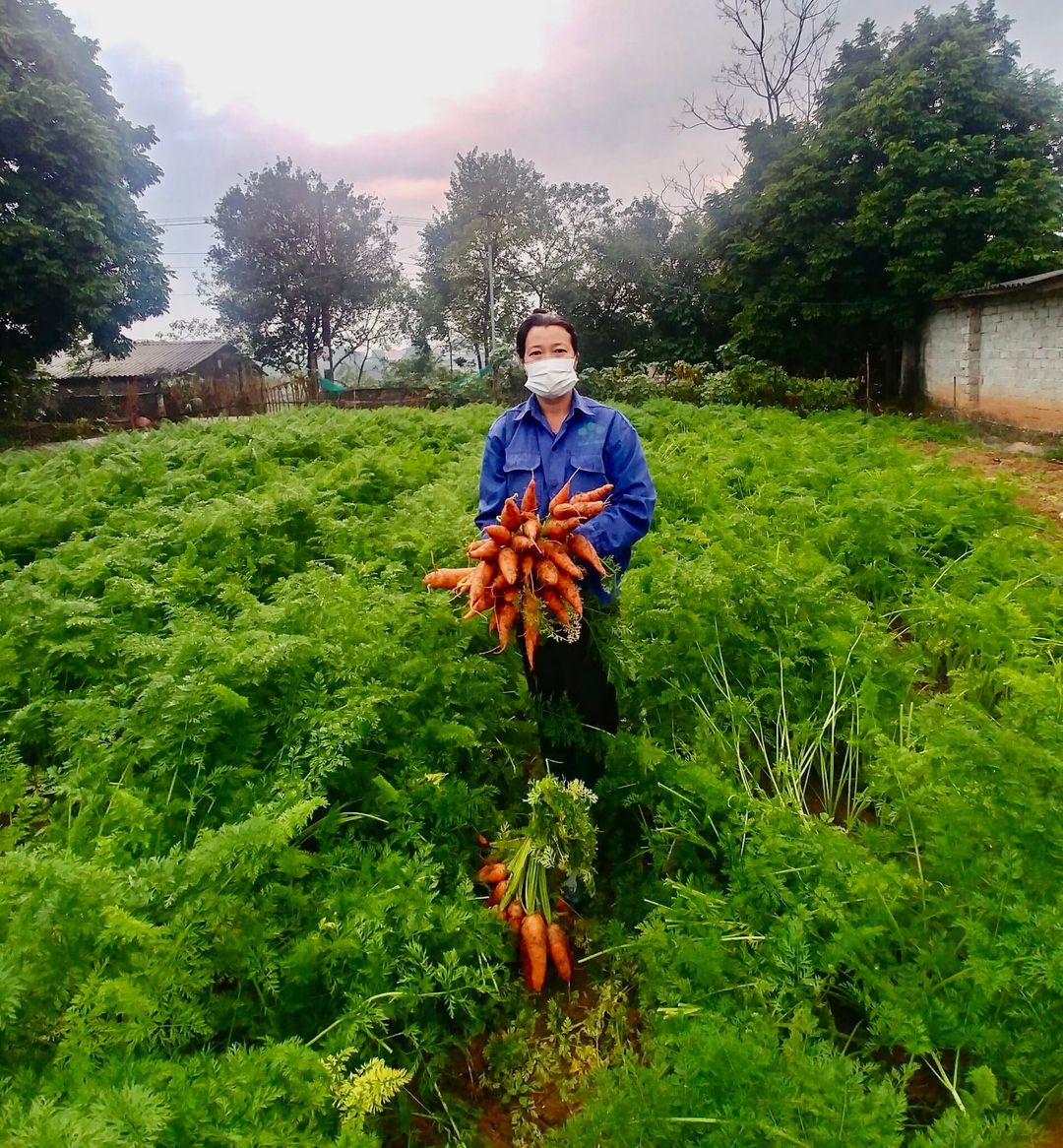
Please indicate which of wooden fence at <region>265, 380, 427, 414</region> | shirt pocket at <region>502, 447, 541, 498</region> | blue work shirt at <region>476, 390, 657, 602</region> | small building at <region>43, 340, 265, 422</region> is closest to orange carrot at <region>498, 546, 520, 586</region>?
blue work shirt at <region>476, 390, 657, 602</region>

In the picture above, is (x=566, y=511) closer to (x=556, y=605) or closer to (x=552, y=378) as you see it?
(x=556, y=605)

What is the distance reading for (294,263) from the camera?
46.0 metres

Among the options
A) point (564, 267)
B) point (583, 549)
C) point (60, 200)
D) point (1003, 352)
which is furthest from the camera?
point (564, 267)

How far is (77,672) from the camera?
4082mm

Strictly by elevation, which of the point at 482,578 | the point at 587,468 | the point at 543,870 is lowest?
the point at 543,870

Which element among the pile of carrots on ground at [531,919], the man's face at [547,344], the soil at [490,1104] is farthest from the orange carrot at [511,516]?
the soil at [490,1104]

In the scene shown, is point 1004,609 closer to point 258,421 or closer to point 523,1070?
point 523,1070

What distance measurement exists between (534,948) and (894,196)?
2136 cm

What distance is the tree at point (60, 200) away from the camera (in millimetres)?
17766

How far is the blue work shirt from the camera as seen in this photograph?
3133 mm

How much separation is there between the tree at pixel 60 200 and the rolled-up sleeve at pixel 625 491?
19.9 meters

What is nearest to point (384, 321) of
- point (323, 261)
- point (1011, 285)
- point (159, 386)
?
point (323, 261)

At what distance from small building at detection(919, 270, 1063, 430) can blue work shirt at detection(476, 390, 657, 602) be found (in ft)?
47.3

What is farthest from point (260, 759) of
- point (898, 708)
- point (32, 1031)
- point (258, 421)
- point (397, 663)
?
point (258, 421)
